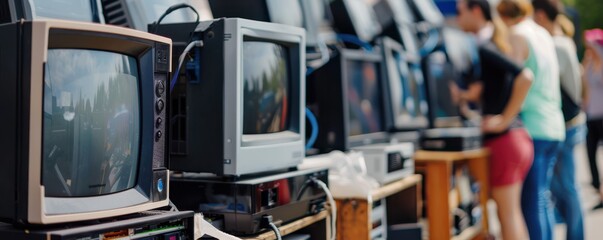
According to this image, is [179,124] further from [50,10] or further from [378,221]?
[378,221]

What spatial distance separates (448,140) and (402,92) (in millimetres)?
426

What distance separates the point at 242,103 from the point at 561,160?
9.48 feet

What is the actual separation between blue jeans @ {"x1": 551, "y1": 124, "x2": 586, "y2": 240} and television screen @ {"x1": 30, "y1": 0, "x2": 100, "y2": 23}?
3051 millimetres

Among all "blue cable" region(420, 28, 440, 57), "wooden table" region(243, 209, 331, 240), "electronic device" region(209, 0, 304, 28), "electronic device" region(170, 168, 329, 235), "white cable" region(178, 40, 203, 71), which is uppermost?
"blue cable" region(420, 28, 440, 57)

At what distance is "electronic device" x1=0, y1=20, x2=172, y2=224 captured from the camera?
4.07 feet

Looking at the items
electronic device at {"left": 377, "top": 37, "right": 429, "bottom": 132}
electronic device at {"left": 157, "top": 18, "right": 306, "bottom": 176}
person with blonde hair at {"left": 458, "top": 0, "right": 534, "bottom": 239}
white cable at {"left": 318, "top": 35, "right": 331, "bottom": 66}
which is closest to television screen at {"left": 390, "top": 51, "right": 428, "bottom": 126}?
electronic device at {"left": 377, "top": 37, "right": 429, "bottom": 132}

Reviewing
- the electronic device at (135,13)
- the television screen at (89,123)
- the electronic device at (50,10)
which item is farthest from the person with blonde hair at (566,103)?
the television screen at (89,123)

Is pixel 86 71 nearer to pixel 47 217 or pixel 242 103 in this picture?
pixel 47 217

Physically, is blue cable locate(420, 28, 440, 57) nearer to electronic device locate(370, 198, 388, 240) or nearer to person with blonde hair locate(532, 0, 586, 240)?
person with blonde hair locate(532, 0, 586, 240)

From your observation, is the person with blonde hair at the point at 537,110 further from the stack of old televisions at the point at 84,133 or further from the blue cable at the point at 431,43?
the stack of old televisions at the point at 84,133

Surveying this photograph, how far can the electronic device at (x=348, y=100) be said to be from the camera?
2.74 m

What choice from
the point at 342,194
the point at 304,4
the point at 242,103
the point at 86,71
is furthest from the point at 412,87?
the point at 86,71

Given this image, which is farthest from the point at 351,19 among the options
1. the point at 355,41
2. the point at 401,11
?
the point at 401,11

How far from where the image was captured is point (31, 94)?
123cm
